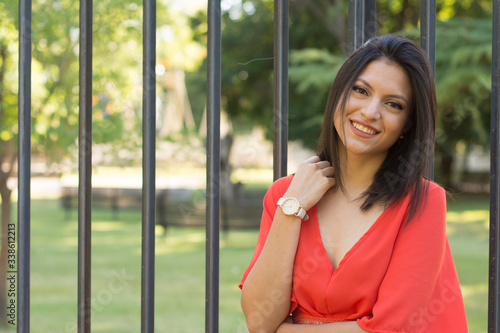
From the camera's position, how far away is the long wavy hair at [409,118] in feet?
4.99

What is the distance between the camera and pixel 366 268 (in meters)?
1.48

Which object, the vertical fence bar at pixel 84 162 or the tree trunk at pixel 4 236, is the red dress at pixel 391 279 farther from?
the tree trunk at pixel 4 236

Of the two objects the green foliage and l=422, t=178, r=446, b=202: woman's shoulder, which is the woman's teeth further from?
the green foliage

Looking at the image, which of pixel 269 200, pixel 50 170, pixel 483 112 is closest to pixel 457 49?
pixel 483 112

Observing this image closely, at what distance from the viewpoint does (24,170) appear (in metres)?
1.58

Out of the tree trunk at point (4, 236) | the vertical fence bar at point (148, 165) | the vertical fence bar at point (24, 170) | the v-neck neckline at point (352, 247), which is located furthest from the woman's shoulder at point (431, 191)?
the tree trunk at point (4, 236)

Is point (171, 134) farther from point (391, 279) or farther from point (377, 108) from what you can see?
point (391, 279)

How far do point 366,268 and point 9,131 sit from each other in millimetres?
5595

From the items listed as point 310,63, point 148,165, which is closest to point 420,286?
point 148,165

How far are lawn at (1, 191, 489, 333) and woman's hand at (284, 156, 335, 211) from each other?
374 centimetres

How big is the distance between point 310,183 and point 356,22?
0.45 m

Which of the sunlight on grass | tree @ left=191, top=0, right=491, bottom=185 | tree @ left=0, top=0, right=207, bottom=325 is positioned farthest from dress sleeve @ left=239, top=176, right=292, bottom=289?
the sunlight on grass

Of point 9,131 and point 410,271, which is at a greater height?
point 9,131

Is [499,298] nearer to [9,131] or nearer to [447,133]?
[9,131]
